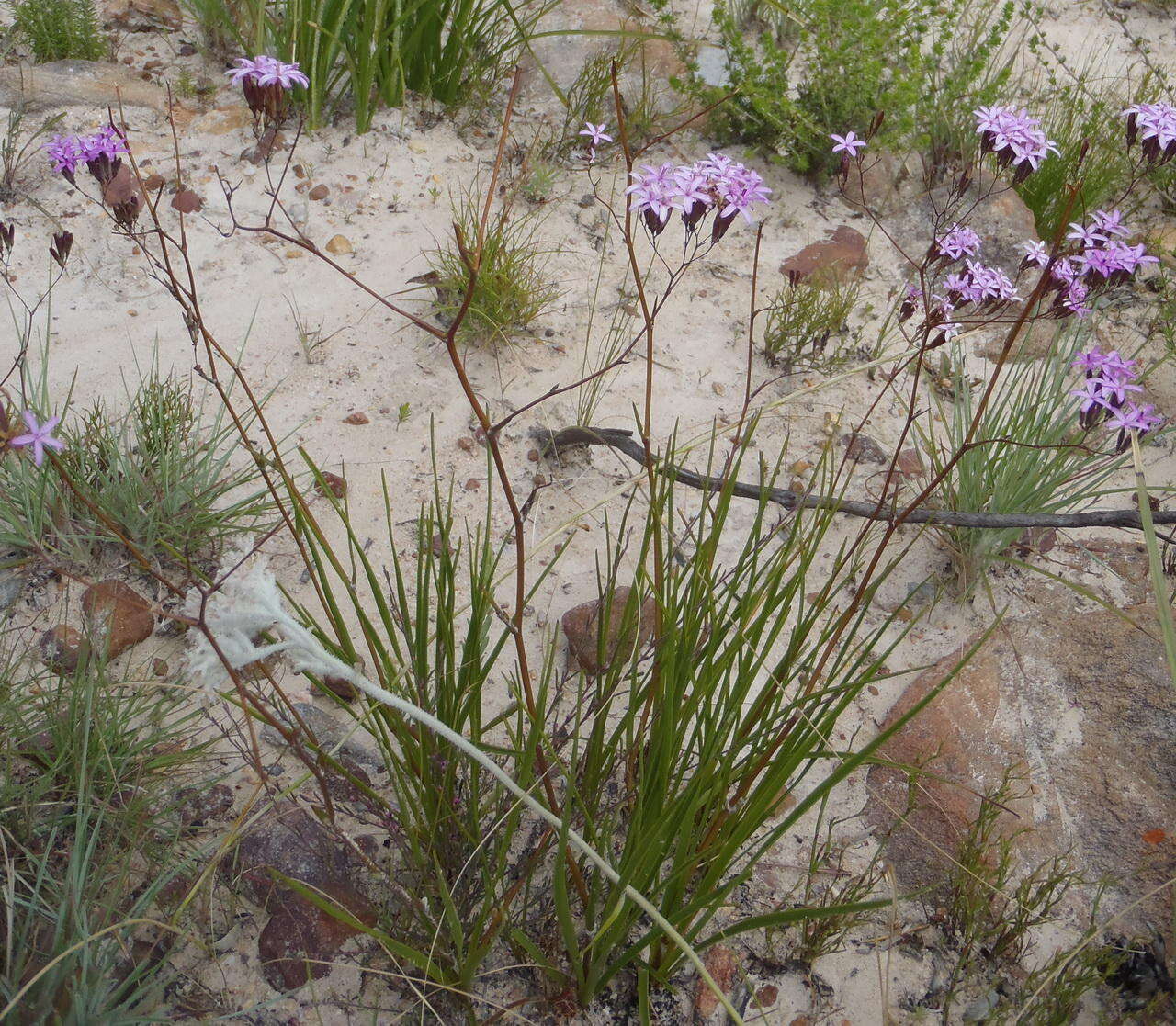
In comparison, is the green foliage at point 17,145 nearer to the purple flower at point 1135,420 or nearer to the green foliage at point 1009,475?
the green foliage at point 1009,475

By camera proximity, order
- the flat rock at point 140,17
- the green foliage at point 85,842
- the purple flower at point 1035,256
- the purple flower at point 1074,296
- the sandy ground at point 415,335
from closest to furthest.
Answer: the green foliage at point 85,842 < the purple flower at point 1074,296 < the purple flower at point 1035,256 < the sandy ground at point 415,335 < the flat rock at point 140,17

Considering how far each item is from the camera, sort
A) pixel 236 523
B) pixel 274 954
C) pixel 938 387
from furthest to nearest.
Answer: pixel 938 387
pixel 236 523
pixel 274 954

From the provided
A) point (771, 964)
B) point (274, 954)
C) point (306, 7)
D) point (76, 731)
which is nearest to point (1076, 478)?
point (771, 964)

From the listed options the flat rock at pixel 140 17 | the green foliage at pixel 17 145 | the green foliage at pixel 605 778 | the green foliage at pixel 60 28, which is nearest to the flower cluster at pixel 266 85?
the green foliage at pixel 605 778

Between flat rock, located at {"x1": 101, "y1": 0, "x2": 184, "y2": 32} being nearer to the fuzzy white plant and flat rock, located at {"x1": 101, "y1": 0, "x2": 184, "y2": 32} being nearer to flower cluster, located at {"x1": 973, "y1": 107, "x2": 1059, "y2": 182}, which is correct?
flower cluster, located at {"x1": 973, "y1": 107, "x2": 1059, "y2": 182}

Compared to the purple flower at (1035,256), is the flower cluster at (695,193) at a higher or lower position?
higher

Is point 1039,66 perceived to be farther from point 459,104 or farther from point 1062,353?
point 459,104

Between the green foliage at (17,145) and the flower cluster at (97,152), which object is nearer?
the flower cluster at (97,152)
